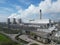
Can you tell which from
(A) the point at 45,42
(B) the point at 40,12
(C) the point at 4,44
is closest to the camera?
(C) the point at 4,44

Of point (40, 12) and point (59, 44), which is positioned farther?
point (40, 12)

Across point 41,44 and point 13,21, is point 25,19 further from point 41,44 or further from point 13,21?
point 41,44

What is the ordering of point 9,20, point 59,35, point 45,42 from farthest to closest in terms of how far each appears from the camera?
1. point 9,20
2. point 59,35
3. point 45,42

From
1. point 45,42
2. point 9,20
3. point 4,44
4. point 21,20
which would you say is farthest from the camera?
point 21,20

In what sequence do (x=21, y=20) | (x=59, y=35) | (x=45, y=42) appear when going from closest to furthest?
(x=45, y=42)
(x=59, y=35)
(x=21, y=20)

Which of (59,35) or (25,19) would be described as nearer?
(59,35)

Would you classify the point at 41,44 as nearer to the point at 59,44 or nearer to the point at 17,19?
the point at 59,44

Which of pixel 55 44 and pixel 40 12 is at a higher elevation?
pixel 40 12

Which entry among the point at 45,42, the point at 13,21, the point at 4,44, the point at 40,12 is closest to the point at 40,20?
the point at 40,12

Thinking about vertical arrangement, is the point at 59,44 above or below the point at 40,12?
below

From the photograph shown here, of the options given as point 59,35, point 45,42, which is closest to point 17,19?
point 59,35
